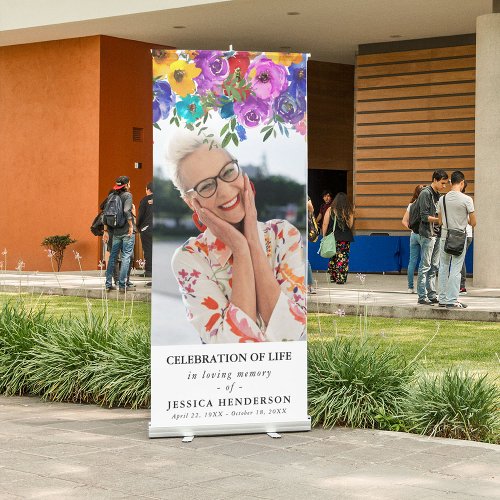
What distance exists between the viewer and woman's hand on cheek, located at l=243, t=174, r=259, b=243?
7.00 meters

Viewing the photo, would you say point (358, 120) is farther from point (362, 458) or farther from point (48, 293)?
point (362, 458)

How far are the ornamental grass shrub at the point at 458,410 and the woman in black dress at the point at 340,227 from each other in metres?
12.9

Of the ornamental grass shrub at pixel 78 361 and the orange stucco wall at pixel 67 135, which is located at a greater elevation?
the orange stucco wall at pixel 67 135

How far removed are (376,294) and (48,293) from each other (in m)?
5.50

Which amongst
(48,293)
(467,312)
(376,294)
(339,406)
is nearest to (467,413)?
(339,406)

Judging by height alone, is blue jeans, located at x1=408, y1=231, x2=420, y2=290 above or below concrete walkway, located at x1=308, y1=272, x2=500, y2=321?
above

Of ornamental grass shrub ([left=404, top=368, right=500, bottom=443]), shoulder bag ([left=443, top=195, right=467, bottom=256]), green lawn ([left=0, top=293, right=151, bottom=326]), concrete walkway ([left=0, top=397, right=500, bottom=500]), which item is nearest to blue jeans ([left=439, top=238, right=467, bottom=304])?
shoulder bag ([left=443, top=195, right=467, bottom=256])

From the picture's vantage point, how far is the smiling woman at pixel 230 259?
6.96m

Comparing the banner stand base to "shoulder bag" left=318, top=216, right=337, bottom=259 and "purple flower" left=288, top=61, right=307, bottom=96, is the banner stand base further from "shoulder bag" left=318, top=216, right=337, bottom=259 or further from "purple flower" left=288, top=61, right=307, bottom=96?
"shoulder bag" left=318, top=216, right=337, bottom=259

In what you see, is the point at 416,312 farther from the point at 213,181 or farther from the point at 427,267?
the point at 213,181

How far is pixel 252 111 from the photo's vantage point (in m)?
7.05

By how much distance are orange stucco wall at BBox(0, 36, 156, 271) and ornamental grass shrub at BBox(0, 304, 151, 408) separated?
56.4ft

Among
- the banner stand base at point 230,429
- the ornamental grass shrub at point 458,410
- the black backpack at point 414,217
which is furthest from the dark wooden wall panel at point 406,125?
the banner stand base at point 230,429

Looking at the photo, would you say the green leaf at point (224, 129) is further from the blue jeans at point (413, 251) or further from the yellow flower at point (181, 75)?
the blue jeans at point (413, 251)
